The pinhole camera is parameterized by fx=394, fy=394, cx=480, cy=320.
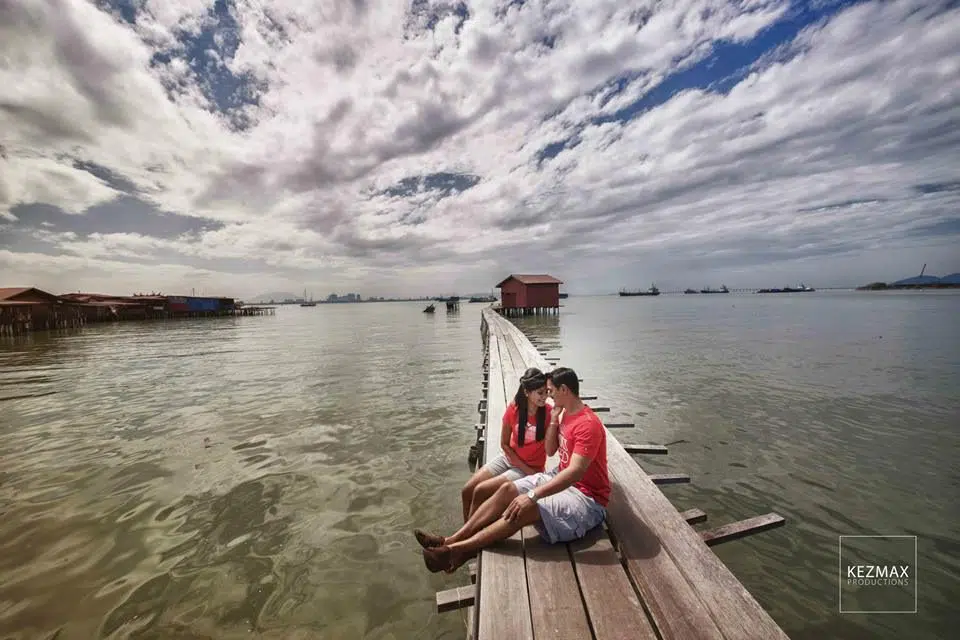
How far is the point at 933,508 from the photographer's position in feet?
18.9

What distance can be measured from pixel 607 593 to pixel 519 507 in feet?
2.75

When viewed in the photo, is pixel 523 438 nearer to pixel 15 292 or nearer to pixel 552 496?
pixel 552 496

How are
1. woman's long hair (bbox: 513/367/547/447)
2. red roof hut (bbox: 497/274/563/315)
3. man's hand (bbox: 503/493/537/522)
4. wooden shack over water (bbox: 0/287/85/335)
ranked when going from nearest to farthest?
man's hand (bbox: 503/493/537/522), woman's long hair (bbox: 513/367/547/447), wooden shack over water (bbox: 0/287/85/335), red roof hut (bbox: 497/274/563/315)

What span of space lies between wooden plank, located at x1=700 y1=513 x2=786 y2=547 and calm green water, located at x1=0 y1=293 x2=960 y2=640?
0.86m

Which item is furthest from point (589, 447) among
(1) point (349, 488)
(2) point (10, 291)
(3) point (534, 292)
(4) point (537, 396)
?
(2) point (10, 291)

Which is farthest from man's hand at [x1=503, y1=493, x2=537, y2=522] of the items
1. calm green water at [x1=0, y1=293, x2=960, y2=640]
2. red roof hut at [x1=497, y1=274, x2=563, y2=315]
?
red roof hut at [x1=497, y1=274, x2=563, y2=315]

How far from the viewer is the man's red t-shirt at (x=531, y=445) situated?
168 inches

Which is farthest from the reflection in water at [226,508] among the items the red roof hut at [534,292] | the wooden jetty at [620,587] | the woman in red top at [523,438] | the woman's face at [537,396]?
the red roof hut at [534,292]

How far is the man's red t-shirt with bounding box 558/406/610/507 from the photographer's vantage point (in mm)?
3385

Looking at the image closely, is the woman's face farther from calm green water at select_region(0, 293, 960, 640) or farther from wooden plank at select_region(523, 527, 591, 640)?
calm green water at select_region(0, 293, 960, 640)

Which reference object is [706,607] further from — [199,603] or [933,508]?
[933,508]

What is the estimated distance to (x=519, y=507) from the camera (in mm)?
3258

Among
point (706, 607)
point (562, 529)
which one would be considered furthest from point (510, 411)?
point (706, 607)

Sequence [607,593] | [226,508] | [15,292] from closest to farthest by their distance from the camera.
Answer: [607,593] → [226,508] → [15,292]
